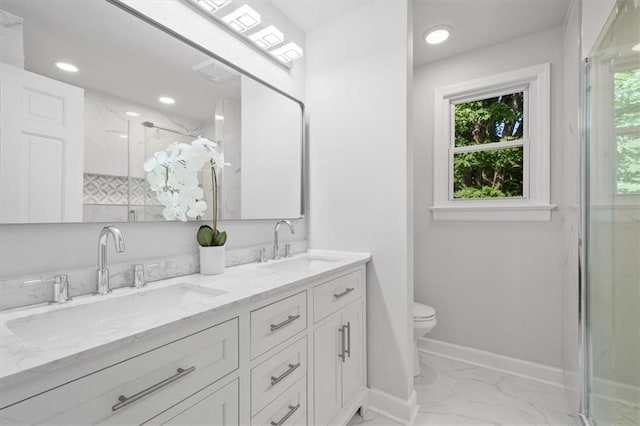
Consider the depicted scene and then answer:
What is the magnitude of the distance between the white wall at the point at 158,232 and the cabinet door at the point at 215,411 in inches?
25.7

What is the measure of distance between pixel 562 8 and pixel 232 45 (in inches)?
82.4

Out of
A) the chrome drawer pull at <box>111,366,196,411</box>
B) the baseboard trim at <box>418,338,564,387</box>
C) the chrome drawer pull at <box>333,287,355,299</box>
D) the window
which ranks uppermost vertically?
the window

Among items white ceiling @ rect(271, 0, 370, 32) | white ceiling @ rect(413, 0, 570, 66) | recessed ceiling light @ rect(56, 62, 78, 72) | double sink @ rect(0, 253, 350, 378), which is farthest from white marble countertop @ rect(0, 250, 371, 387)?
white ceiling @ rect(413, 0, 570, 66)

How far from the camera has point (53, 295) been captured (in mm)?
934

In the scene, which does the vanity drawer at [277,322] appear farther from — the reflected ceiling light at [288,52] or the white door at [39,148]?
the reflected ceiling light at [288,52]

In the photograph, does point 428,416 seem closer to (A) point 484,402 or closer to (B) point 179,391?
(A) point 484,402

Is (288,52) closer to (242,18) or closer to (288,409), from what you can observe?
(242,18)

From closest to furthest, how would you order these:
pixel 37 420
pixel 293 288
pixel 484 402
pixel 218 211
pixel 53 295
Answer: pixel 37 420 < pixel 53 295 < pixel 293 288 < pixel 218 211 < pixel 484 402

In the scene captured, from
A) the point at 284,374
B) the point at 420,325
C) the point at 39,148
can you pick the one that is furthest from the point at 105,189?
the point at 420,325

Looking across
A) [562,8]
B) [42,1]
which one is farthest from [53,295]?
[562,8]

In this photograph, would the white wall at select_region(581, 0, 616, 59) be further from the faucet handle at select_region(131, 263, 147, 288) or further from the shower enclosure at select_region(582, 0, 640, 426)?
the faucet handle at select_region(131, 263, 147, 288)

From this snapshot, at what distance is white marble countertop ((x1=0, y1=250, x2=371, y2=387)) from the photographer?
546 millimetres

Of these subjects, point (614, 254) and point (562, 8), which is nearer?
point (614, 254)

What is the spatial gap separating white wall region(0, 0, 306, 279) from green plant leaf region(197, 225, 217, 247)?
0.17ft
